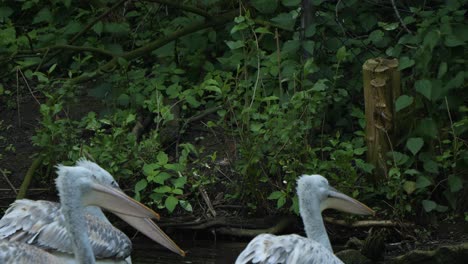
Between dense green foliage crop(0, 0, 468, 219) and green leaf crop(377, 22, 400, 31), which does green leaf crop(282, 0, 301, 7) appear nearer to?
dense green foliage crop(0, 0, 468, 219)

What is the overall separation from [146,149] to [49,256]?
2.29 meters

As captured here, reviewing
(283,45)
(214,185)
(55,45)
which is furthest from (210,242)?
(55,45)

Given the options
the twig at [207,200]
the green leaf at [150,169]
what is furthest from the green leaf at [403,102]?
the green leaf at [150,169]

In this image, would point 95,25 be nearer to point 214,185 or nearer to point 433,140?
point 214,185

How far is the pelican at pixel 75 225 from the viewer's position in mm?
6441

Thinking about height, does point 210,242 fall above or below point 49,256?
below

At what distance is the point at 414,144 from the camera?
8500 mm

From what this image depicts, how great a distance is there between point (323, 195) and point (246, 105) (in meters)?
1.50

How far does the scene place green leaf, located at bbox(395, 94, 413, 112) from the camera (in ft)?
27.8

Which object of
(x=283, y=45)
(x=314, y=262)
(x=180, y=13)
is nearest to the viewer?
(x=314, y=262)

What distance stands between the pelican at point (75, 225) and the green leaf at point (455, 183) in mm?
2203

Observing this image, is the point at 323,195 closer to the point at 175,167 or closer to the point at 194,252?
the point at 194,252

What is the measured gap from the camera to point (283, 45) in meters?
9.24

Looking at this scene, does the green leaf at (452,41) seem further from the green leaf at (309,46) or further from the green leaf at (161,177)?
the green leaf at (161,177)
